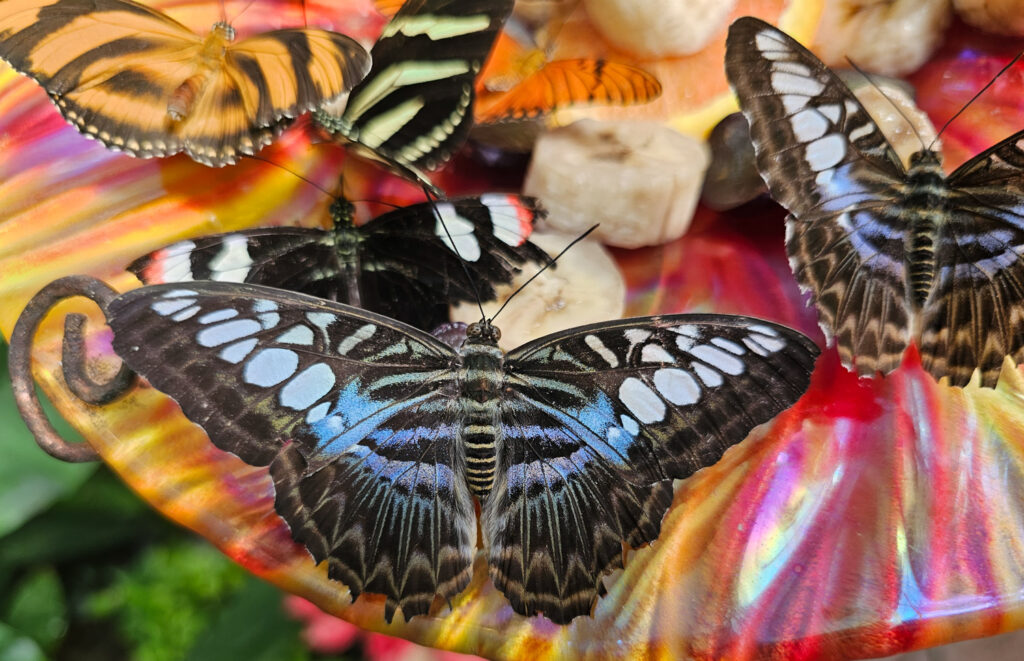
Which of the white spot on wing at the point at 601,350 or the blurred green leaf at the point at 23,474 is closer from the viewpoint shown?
the white spot on wing at the point at 601,350

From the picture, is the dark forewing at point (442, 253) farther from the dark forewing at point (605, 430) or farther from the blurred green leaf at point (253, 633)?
the blurred green leaf at point (253, 633)

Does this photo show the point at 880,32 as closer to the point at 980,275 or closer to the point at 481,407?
the point at 980,275

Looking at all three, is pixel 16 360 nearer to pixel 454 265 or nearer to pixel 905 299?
pixel 454 265

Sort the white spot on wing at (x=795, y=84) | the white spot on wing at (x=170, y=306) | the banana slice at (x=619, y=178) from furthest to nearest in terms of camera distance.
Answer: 1. the banana slice at (x=619, y=178)
2. the white spot on wing at (x=795, y=84)
3. the white spot on wing at (x=170, y=306)

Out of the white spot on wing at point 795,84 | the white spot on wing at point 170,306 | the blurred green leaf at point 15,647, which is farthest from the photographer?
the blurred green leaf at point 15,647

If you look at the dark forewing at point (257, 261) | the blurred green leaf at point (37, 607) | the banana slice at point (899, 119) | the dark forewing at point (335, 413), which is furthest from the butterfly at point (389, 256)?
the blurred green leaf at point (37, 607)

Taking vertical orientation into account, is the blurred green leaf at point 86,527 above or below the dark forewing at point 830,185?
below

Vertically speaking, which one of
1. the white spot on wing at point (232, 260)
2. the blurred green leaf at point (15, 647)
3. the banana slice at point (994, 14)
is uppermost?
the banana slice at point (994, 14)
